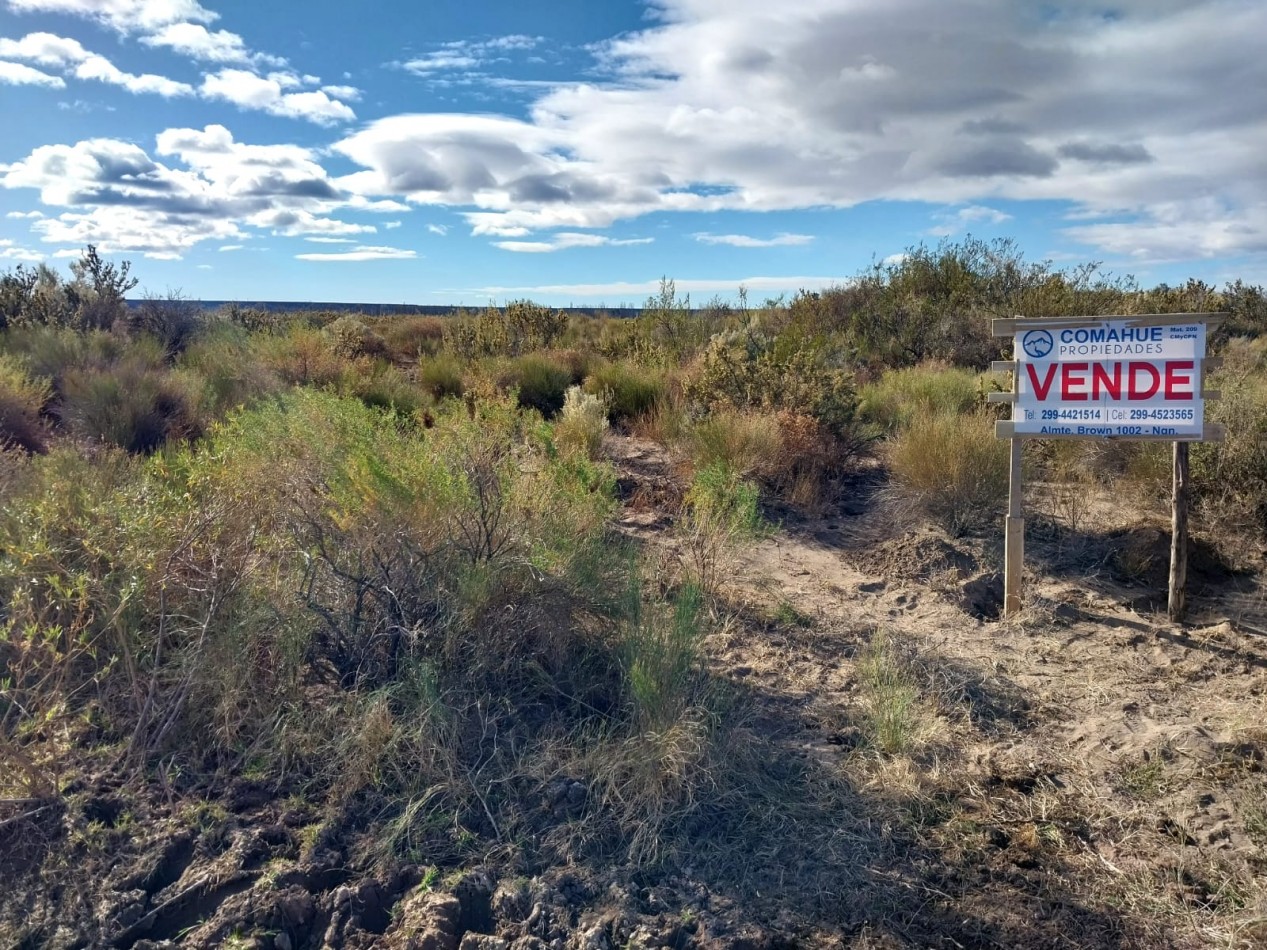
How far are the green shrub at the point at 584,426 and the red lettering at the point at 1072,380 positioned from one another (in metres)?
4.22

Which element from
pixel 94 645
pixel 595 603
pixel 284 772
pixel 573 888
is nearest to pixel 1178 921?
pixel 573 888

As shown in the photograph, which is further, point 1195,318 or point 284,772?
point 1195,318

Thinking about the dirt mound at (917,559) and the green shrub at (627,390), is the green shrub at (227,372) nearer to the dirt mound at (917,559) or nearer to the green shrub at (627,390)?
the green shrub at (627,390)

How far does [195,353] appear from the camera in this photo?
1356cm

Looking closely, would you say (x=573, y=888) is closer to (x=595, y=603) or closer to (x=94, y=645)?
(x=595, y=603)

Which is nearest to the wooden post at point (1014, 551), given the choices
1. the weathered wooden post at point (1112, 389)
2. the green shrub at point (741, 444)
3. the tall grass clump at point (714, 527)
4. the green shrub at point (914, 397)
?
the weathered wooden post at point (1112, 389)

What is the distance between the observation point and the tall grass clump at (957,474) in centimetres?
766

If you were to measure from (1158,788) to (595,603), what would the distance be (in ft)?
8.82

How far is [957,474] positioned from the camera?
7688 millimetres

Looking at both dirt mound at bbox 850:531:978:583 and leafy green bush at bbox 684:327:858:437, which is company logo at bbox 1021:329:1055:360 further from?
leafy green bush at bbox 684:327:858:437

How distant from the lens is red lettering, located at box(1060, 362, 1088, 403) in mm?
5957

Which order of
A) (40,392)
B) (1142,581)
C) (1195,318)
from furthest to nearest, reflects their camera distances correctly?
1. (40,392)
2. (1142,581)
3. (1195,318)

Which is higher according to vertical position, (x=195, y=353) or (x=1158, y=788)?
(x=195, y=353)

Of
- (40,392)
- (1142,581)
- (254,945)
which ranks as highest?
(40,392)
